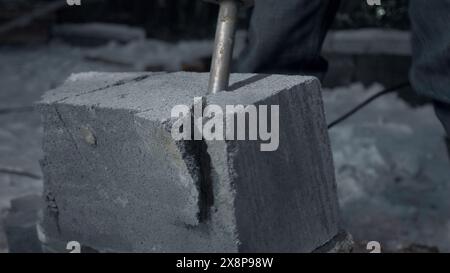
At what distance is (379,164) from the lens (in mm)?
2531

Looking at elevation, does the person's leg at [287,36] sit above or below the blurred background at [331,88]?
above

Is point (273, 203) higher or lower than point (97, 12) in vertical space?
higher

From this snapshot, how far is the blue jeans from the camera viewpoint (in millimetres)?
1489

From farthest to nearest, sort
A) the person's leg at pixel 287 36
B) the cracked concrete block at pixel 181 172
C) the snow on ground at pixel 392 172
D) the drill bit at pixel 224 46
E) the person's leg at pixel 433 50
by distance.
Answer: the snow on ground at pixel 392 172 → the person's leg at pixel 287 36 → the person's leg at pixel 433 50 → the drill bit at pixel 224 46 → the cracked concrete block at pixel 181 172

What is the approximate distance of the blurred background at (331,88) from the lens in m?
2.05

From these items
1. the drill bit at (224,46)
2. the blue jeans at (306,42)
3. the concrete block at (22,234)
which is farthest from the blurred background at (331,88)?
the drill bit at (224,46)

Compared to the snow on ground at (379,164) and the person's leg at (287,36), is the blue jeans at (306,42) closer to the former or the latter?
the person's leg at (287,36)

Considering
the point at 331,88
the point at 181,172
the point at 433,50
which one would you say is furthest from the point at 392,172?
the point at 181,172

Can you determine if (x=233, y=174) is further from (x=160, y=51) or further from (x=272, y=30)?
(x=160, y=51)

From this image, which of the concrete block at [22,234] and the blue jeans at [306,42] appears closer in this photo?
the blue jeans at [306,42]

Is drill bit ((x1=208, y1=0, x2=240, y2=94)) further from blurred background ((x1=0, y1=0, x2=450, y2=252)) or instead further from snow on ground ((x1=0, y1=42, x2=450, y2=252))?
snow on ground ((x1=0, y1=42, x2=450, y2=252))

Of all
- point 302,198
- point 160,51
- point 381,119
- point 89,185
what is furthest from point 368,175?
point 160,51

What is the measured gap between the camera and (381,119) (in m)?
3.13

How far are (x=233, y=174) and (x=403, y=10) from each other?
2.51 metres
